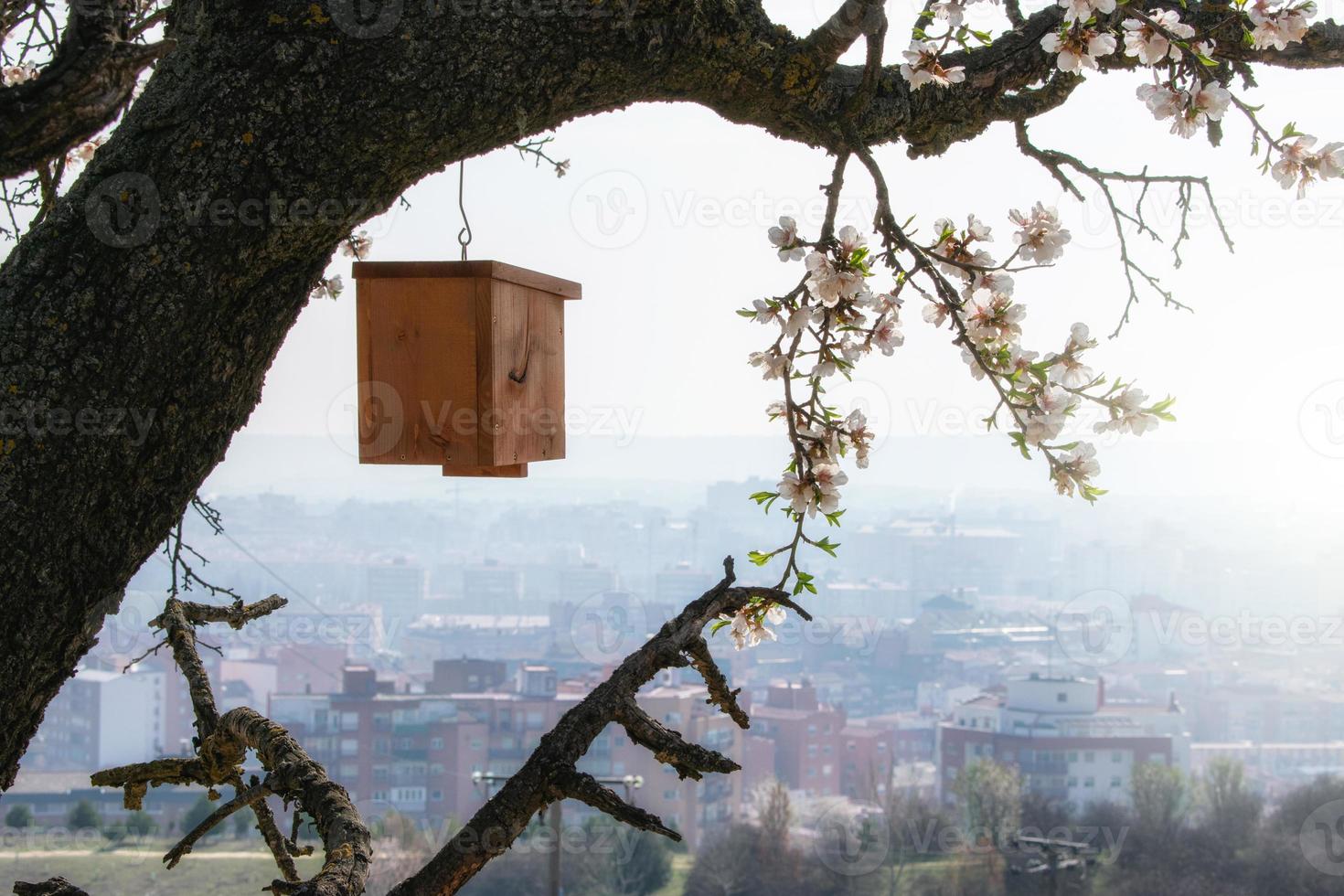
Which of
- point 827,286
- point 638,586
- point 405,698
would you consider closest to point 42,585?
point 827,286

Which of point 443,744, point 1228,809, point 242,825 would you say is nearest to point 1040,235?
point 242,825

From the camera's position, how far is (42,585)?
1.06 metres

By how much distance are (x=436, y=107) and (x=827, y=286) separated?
0.76 meters

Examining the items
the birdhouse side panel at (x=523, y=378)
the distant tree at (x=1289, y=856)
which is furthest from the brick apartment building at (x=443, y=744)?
the birdhouse side panel at (x=523, y=378)

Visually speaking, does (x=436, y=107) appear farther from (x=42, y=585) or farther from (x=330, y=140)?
(x=42, y=585)

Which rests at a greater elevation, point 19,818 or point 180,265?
point 180,265

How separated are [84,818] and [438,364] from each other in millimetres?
16206

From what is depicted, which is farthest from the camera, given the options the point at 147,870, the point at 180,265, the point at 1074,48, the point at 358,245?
the point at 147,870

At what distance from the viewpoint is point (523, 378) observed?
1916 mm

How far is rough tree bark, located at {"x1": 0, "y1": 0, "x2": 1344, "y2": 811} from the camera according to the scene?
41.5 inches

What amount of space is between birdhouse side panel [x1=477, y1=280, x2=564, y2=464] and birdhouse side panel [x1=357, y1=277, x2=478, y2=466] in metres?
0.03

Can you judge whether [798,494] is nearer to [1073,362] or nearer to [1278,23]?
[1073,362]

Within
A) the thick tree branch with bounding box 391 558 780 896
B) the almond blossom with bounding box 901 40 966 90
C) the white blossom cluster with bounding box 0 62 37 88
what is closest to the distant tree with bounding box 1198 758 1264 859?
the almond blossom with bounding box 901 40 966 90

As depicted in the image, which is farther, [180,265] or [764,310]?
[764,310]
